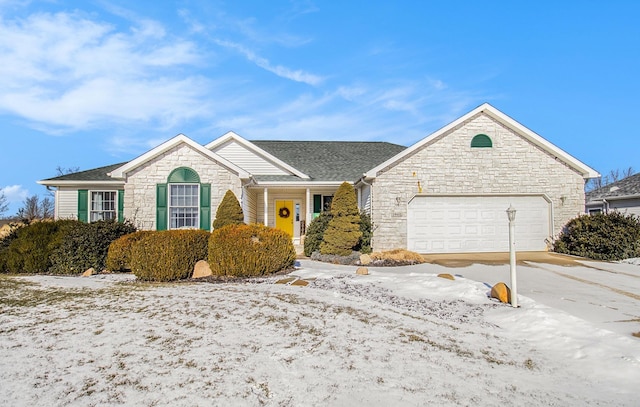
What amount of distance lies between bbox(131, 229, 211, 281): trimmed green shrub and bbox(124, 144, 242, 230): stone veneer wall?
548 cm

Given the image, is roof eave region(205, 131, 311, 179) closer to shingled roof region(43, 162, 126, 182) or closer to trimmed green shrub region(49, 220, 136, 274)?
shingled roof region(43, 162, 126, 182)

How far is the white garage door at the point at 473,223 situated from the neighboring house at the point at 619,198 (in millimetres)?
6512

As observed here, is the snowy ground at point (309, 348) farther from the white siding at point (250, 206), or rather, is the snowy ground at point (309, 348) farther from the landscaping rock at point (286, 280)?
the white siding at point (250, 206)

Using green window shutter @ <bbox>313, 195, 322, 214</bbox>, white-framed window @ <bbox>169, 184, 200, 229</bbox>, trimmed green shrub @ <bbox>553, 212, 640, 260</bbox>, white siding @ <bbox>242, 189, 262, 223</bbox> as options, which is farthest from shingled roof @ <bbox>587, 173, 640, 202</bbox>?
white-framed window @ <bbox>169, 184, 200, 229</bbox>

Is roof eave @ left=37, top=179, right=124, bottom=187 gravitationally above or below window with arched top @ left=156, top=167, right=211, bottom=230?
above

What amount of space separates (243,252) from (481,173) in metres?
10.2

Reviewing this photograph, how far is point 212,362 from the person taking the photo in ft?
13.5

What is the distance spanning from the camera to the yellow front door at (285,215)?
745 inches

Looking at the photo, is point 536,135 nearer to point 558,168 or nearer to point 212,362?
point 558,168

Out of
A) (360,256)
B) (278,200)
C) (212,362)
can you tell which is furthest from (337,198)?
(212,362)

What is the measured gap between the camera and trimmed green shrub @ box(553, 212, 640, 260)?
12812 millimetres

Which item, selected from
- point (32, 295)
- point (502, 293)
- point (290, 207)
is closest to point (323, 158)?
point (290, 207)

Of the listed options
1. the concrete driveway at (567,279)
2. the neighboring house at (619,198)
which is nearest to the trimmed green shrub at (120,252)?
the concrete driveway at (567,279)

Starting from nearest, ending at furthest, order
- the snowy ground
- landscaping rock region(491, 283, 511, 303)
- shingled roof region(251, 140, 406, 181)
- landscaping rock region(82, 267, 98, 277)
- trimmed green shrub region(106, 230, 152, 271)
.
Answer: the snowy ground
landscaping rock region(491, 283, 511, 303)
landscaping rock region(82, 267, 98, 277)
trimmed green shrub region(106, 230, 152, 271)
shingled roof region(251, 140, 406, 181)
